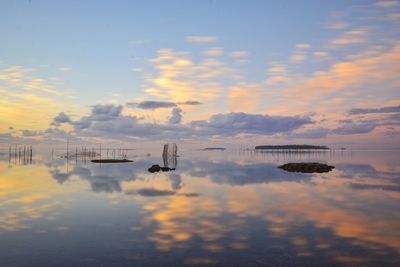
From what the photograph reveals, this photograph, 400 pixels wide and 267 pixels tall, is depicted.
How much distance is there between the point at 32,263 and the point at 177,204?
19.7 metres

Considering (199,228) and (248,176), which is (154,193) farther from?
(248,176)

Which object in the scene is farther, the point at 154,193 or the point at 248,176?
the point at 248,176

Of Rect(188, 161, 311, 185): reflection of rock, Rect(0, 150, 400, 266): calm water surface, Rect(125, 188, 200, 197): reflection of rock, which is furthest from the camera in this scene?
Rect(188, 161, 311, 185): reflection of rock

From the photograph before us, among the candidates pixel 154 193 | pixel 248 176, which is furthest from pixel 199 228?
pixel 248 176

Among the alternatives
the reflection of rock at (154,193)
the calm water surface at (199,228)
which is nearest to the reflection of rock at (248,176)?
the calm water surface at (199,228)

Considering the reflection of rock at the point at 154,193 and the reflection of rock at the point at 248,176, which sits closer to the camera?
the reflection of rock at the point at 154,193

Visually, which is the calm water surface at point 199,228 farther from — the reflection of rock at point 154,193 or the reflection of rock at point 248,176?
the reflection of rock at point 248,176

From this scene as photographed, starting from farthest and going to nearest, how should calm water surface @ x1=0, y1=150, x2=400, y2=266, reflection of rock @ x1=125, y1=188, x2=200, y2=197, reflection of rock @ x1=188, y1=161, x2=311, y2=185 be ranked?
reflection of rock @ x1=188, y1=161, x2=311, y2=185, reflection of rock @ x1=125, y1=188, x2=200, y2=197, calm water surface @ x1=0, y1=150, x2=400, y2=266

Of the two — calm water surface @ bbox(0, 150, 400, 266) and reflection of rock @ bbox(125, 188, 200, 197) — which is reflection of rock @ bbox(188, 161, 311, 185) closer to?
calm water surface @ bbox(0, 150, 400, 266)

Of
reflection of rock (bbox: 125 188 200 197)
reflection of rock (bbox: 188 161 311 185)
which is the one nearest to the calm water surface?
reflection of rock (bbox: 125 188 200 197)

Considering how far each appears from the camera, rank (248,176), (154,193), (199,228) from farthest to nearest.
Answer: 1. (248,176)
2. (154,193)
3. (199,228)

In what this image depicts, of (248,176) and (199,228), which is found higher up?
(199,228)

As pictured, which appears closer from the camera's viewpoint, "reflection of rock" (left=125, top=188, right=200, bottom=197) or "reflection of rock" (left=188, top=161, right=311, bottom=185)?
"reflection of rock" (left=125, top=188, right=200, bottom=197)

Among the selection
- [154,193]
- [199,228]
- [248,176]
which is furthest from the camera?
[248,176]
